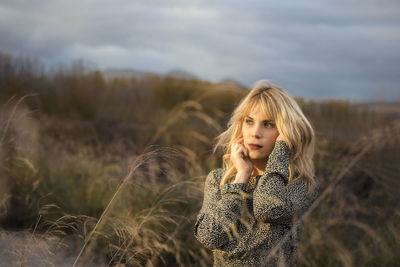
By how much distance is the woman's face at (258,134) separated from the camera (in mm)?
2037

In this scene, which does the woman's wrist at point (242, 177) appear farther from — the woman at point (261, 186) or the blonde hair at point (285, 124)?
the blonde hair at point (285, 124)

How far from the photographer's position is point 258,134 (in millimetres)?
2037

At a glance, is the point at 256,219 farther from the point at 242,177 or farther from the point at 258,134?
the point at 258,134

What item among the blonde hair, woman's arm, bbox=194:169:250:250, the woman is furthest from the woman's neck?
woman's arm, bbox=194:169:250:250

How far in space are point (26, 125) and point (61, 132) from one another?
3153 millimetres

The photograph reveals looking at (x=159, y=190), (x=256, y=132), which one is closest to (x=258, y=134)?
(x=256, y=132)

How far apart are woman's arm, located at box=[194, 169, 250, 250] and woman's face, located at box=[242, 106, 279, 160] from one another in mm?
239

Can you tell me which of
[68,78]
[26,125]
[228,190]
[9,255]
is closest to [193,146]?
[26,125]

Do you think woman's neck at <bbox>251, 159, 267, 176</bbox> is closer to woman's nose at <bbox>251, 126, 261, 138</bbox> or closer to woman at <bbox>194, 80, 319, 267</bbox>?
woman at <bbox>194, 80, 319, 267</bbox>

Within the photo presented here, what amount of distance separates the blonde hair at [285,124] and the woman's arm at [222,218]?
0.59 ft

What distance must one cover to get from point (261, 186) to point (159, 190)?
199cm

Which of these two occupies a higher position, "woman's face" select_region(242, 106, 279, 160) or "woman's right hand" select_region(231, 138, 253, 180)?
"woman's face" select_region(242, 106, 279, 160)

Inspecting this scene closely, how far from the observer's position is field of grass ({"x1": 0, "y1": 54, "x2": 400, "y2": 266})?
212 centimetres

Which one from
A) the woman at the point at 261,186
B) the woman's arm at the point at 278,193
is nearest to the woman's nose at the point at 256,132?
the woman at the point at 261,186
